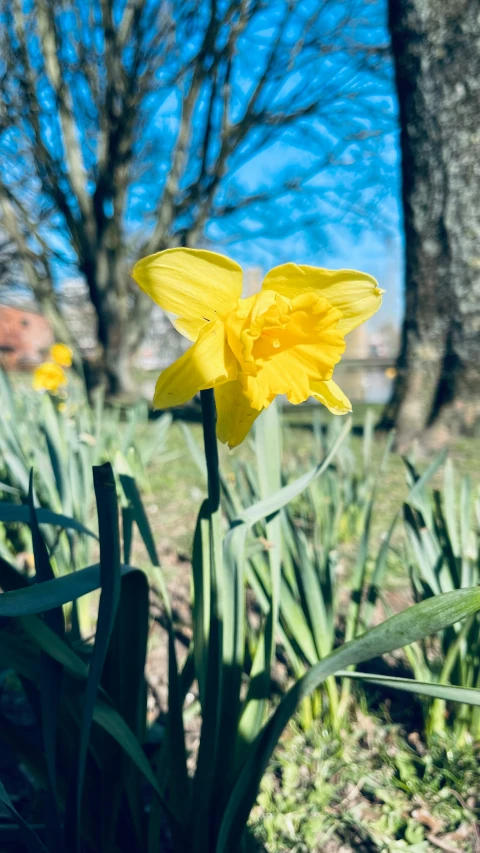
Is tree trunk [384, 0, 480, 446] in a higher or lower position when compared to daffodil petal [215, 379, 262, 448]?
higher

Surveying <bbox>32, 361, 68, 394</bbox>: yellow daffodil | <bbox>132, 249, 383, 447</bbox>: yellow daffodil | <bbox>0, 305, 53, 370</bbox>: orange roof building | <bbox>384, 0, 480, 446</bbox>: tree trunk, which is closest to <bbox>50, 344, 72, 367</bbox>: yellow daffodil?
<bbox>32, 361, 68, 394</bbox>: yellow daffodil

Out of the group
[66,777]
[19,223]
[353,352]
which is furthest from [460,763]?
[353,352]

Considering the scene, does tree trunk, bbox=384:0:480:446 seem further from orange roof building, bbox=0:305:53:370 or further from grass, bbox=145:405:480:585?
orange roof building, bbox=0:305:53:370

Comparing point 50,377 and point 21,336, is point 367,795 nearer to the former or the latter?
point 50,377

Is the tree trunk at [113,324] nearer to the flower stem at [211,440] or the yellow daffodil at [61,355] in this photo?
the yellow daffodil at [61,355]

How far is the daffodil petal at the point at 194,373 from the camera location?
0.54 metres

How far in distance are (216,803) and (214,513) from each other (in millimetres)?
439

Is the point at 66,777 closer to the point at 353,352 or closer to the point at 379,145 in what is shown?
the point at 379,145

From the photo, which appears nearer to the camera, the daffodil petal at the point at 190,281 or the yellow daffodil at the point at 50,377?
the daffodil petal at the point at 190,281

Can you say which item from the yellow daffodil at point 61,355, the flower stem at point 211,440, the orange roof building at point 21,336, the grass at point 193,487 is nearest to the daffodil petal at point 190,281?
the flower stem at point 211,440

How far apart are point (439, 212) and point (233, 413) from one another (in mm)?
3033

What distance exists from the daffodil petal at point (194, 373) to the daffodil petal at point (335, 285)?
0.13m

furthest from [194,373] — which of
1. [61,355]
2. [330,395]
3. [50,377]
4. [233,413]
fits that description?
[61,355]

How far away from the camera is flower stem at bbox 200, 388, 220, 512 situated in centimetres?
56
